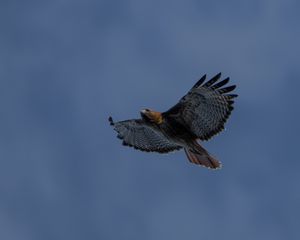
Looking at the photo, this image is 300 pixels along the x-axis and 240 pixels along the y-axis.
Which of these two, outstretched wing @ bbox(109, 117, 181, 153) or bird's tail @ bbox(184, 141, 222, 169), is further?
outstretched wing @ bbox(109, 117, 181, 153)

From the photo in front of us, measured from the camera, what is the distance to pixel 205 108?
71.3 ft

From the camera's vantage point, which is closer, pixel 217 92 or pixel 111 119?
pixel 217 92

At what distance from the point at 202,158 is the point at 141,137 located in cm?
216

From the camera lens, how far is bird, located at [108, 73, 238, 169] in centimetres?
2145

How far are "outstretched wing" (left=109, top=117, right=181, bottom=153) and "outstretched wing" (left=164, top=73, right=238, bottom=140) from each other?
142cm

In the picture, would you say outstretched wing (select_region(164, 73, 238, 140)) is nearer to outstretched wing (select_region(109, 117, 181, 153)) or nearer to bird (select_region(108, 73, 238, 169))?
bird (select_region(108, 73, 238, 169))

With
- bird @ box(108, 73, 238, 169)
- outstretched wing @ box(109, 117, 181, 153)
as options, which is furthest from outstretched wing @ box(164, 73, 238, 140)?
outstretched wing @ box(109, 117, 181, 153)

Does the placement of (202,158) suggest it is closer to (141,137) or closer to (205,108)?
(205,108)

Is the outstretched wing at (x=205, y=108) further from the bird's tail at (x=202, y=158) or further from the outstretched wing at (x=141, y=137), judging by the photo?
the outstretched wing at (x=141, y=137)

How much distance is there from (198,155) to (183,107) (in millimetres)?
1104

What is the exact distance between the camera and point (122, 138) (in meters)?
23.8

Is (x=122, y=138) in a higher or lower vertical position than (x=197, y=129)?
higher

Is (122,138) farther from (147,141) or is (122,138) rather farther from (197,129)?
(197,129)

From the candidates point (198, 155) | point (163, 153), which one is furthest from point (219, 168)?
point (163, 153)
